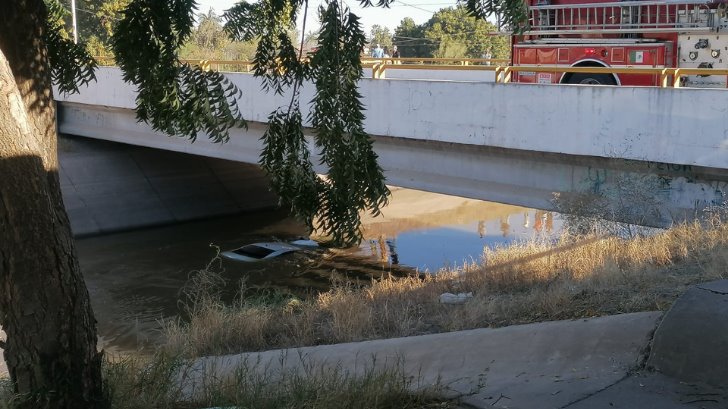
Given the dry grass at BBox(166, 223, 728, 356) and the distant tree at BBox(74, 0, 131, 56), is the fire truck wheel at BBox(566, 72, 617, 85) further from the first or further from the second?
the distant tree at BBox(74, 0, 131, 56)

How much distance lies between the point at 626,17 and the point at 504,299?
780 centimetres

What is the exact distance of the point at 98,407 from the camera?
477cm

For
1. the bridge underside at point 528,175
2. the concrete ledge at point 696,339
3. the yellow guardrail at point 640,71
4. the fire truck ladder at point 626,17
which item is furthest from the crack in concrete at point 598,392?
the fire truck ladder at point 626,17

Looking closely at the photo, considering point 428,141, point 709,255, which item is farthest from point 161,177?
point 709,255

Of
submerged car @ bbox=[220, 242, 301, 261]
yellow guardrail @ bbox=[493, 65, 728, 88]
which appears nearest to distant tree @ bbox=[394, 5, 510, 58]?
submerged car @ bbox=[220, 242, 301, 261]

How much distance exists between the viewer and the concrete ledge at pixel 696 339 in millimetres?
4996

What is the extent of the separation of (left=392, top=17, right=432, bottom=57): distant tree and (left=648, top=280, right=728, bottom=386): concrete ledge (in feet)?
179

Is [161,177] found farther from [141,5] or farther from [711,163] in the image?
[141,5]

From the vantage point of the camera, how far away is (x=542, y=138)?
42.4ft

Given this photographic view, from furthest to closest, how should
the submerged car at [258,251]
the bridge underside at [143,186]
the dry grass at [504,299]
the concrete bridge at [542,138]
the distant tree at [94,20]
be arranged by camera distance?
the distant tree at [94,20] < the bridge underside at [143,186] < the submerged car at [258,251] < the concrete bridge at [542,138] < the dry grass at [504,299]

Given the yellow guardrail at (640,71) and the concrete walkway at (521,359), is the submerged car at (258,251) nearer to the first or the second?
the yellow guardrail at (640,71)

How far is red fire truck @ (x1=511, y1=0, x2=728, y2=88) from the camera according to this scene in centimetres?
1366

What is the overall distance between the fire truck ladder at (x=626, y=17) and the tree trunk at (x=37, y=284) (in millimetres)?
11573

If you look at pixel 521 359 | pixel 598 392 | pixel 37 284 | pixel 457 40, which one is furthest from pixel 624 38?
pixel 457 40
